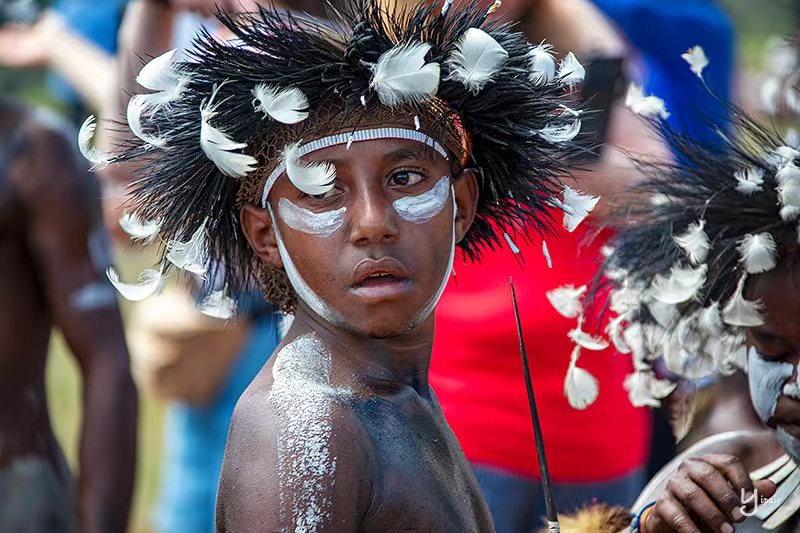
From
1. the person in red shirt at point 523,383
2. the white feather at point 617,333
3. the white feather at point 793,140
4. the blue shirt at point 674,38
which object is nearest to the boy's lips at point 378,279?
the white feather at point 617,333

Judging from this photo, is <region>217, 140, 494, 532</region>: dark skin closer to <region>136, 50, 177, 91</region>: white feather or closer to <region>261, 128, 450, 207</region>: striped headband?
<region>261, 128, 450, 207</region>: striped headband

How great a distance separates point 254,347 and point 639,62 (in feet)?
6.41

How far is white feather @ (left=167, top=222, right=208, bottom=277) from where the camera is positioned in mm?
2865

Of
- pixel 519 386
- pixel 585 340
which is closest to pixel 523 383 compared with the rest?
pixel 519 386

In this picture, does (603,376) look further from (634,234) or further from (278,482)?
(278,482)

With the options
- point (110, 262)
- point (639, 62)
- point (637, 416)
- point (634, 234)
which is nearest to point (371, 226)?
point (634, 234)

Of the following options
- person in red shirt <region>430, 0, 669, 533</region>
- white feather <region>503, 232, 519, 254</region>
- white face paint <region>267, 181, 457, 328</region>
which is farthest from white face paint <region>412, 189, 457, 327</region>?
person in red shirt <region>430, 0, 669, 533</region>

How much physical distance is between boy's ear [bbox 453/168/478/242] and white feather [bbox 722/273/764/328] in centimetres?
63

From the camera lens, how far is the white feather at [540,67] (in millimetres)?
2912

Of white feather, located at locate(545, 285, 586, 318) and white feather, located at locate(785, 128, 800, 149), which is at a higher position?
white feather, located at locate(785, 128, 800, 149)

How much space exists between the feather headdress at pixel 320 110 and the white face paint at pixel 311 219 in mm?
68

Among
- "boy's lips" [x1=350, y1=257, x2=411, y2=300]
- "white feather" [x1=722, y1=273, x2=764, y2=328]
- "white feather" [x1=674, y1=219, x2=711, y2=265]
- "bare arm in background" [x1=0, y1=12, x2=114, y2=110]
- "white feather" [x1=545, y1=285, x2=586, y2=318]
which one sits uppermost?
"boy's lips" [x1=350, y1=257, x2=411, y2=300]

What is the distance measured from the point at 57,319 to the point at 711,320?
6.79 ft

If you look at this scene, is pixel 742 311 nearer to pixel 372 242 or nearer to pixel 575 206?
pixel 575 206
